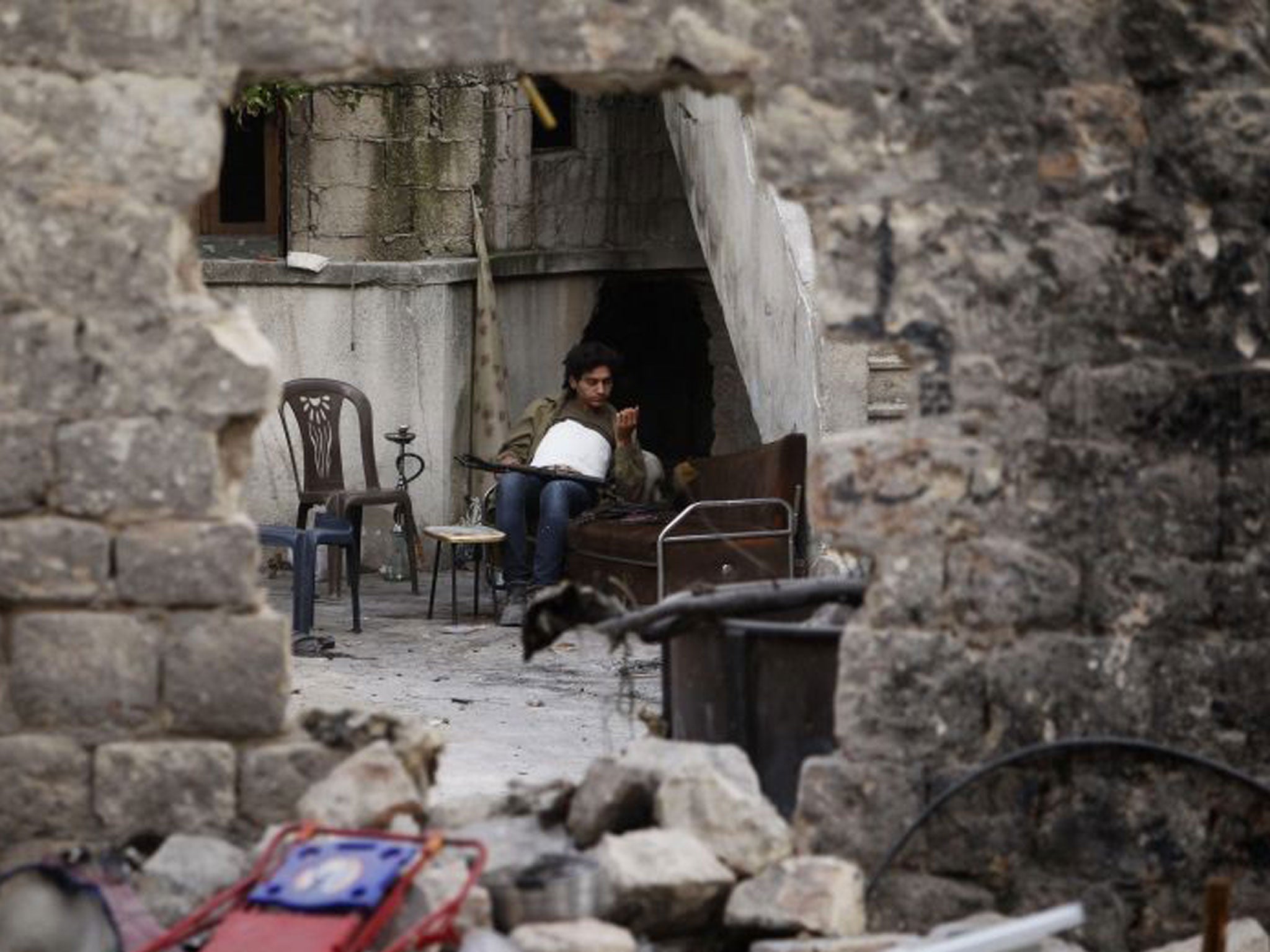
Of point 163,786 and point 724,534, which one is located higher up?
point 724,534

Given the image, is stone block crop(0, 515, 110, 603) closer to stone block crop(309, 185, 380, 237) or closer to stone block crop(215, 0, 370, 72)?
stone block crop(215, 0, 370, 72)

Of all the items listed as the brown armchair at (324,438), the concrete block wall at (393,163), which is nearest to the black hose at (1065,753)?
the brown armchair at (324,438)

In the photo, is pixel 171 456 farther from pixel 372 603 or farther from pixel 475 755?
pixel 372 603

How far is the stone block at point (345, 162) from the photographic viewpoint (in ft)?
54.5

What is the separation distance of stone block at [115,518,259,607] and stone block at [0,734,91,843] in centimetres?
45

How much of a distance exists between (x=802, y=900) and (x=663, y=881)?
0.35 meters

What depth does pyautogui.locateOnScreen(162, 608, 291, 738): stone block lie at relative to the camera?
22.3ft

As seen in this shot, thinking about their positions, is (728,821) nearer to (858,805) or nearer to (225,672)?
(858,805)

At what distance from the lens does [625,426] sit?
1392 centimetres

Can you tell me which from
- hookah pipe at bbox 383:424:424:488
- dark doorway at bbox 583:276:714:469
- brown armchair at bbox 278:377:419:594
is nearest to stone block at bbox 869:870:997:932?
brown armchair at bbox 278:377:419:594

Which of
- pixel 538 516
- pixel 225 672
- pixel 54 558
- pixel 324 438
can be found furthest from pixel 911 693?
pixel 324 438

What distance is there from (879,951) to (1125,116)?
2184 mm

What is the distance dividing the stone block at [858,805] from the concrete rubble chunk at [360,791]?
1.04 meters

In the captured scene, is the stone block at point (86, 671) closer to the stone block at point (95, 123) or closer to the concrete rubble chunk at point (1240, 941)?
the stone block at point (95, 123)
